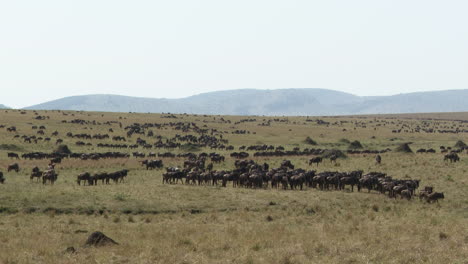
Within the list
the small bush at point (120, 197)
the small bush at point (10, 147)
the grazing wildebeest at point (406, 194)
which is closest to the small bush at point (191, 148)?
the small bush at point (10, 147)

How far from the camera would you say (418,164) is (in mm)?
48656

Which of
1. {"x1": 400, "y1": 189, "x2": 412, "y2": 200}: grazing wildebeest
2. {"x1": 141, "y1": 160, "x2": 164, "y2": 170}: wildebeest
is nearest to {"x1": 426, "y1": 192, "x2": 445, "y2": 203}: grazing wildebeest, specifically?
{"x1": 400, "y1": 189, "x2": 412, "y2": 200}: grazing wildebeest

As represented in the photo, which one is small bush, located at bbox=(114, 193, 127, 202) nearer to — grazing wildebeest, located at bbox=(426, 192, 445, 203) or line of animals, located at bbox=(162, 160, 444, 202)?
line of animals, located at bbox=(162, 160, 444, 202)

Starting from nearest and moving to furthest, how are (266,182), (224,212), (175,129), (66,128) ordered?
(224,212) < (266,182) < (66,128) < (175,129)

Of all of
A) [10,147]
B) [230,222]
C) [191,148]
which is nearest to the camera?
[230,222]

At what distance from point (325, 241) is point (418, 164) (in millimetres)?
33742

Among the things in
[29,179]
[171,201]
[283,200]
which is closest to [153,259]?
[171,201]

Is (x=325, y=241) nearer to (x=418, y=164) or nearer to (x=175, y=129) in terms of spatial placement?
(x=418, y=164)

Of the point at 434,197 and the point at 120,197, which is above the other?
the point at 120,197

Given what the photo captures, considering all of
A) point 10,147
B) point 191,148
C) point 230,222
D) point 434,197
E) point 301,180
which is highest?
point 10,147

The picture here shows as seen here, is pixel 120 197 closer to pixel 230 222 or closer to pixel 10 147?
pixel 230 222

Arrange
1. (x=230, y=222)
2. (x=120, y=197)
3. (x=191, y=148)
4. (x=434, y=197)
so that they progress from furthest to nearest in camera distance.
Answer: (x=191, y=148)
(x=434, y=197)
(x=120, y=197)
(x=230, y=222)

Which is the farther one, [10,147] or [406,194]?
[10,147]

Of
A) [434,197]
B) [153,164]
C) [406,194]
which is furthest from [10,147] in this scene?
[434,197]
